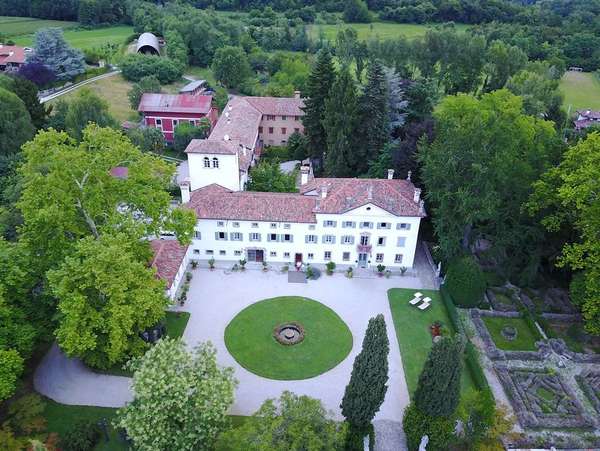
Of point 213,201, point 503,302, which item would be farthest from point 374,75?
point 503,302

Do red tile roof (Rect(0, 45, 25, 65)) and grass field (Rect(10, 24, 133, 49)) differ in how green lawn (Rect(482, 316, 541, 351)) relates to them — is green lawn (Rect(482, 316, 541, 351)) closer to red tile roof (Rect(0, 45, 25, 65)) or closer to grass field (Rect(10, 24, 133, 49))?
red tile roof (Rect(0, 45, 25, 65))

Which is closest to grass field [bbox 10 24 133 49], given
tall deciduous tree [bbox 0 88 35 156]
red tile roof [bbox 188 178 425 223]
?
tall deciduous tree [bbox 0 88 35 156]

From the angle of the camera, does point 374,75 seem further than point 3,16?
No

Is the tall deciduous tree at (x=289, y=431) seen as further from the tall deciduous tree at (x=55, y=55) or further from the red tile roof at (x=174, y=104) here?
the tall deciduous tree at (x=55, y=55)

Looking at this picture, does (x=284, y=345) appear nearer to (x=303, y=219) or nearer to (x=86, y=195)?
(x=303, y=219)

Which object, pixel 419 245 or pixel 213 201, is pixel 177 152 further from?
pixel 419 245

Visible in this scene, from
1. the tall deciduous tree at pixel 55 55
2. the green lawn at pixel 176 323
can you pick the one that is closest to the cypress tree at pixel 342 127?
the green lawn at pixel 176 323
